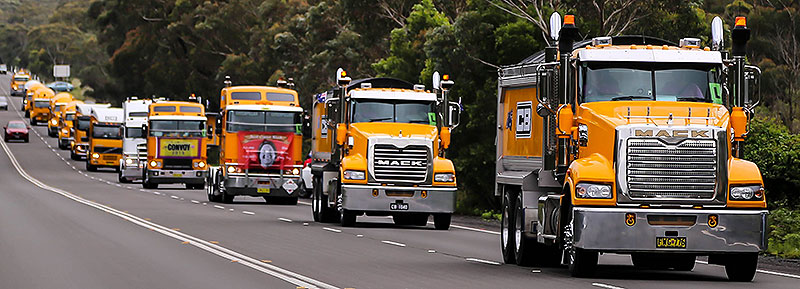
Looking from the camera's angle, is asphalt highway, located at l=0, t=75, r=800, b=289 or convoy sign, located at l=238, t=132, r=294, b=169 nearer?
asphalt highway, located at l=0, t=75, r=800, b=289

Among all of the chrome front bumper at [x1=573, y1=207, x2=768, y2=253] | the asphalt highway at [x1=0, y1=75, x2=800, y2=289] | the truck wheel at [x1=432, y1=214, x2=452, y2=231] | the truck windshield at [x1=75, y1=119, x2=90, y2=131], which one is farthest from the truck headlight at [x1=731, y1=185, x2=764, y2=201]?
the truck windshield at [x1=75, y1=119, x2=90, y2=131]

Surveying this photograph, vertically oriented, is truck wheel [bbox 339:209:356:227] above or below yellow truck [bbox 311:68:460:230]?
below

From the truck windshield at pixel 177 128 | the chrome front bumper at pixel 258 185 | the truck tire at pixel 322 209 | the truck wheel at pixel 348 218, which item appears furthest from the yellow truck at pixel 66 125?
the truck wheel at pixel 348 218

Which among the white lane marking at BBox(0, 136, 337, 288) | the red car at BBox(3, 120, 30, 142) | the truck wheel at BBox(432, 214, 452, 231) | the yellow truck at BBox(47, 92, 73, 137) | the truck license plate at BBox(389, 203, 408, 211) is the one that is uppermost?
the yellow truck at BBox(47, 92, 73, 137)

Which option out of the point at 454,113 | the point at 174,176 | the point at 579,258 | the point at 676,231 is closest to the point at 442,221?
the point at 454,113

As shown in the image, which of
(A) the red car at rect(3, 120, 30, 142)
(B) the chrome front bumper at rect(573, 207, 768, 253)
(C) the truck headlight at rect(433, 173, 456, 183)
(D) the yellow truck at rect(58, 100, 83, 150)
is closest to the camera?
(B) the chrome front bumper at rect(573, 207, 768, 253)

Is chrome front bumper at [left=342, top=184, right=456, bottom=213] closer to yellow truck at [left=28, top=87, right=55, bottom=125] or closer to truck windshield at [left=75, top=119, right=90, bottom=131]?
truck windshield at [left=75, top=119, right=90, bottom=131]

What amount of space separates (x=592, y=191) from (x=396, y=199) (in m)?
14.0

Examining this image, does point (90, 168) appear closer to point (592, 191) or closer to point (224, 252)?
point (224, 252)

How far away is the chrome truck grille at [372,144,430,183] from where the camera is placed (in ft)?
100

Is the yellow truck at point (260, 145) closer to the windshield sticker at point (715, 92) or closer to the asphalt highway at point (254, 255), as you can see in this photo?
the asphalt highway at point (254, 255)

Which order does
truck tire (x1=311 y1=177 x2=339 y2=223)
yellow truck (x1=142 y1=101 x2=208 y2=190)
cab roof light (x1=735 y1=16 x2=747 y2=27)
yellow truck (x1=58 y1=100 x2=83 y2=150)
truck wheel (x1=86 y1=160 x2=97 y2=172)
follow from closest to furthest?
cab roof light (x1=735 y1=16 x2=747 y2=27), truck tire (x1=311 y1=177 x2=339 y2=223), yellow truck (x1=142 y1=101 x2=208 y2=190), truck wheel (x1=86 y1=160 x2=97 y2=172), yellow truck (x1=58 y1=100 x2=83 y2=150)

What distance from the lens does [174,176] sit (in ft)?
187

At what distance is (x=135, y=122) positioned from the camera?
6456 cm
